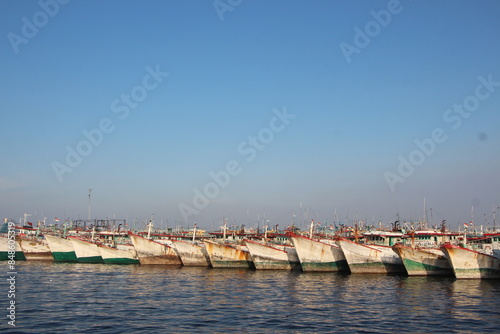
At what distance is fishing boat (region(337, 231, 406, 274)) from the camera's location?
145ft

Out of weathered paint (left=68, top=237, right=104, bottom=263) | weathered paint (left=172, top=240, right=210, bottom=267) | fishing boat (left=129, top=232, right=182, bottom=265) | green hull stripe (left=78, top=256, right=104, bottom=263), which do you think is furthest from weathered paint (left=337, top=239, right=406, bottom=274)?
weathered paint (left=68, top=237, right=104, bottom=263)

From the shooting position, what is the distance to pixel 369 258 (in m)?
44.6

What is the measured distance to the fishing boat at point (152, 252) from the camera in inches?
2169

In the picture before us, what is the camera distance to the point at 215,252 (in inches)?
2016

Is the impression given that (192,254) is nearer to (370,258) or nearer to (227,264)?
(227,264)

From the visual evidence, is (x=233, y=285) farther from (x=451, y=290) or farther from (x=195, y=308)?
(x=451, y=290)

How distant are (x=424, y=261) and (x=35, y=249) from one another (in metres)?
51.2

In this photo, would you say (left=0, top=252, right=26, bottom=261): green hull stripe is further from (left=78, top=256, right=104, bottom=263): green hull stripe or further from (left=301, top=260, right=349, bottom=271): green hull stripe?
(left=301, top=260, right=349, bottom=271): green hull stripe

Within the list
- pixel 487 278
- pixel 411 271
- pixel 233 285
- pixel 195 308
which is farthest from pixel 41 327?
pixel 487 278

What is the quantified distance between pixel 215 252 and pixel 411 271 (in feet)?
72.5

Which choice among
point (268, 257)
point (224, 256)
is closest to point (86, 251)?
point (224, 256)

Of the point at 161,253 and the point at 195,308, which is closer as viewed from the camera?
the point at 195,308

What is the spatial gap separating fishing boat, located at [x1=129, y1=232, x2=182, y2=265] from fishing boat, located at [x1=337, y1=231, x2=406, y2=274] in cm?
2299

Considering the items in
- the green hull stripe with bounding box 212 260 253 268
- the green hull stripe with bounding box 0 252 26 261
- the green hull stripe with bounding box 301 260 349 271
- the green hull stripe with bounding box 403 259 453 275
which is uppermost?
the green hull stripe with bounding box 403 259 453 275
